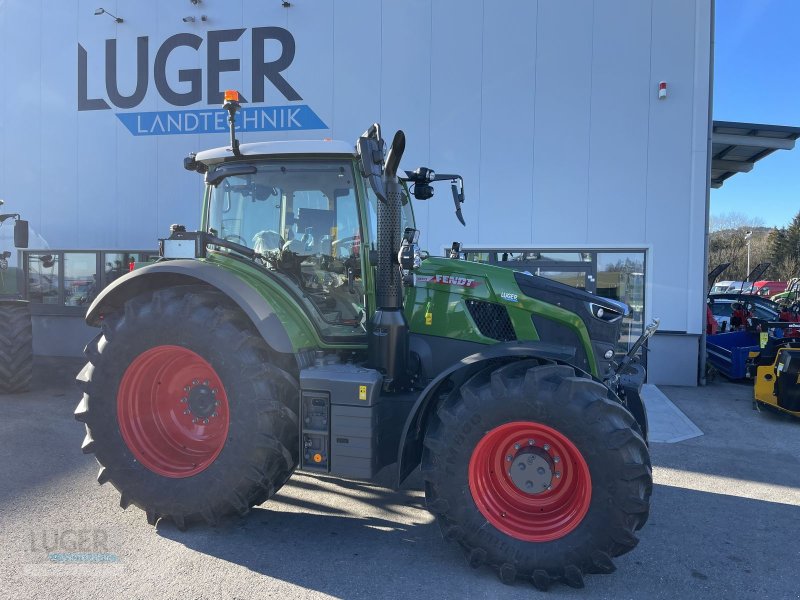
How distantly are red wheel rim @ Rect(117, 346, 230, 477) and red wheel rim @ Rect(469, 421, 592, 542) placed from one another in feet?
5.51

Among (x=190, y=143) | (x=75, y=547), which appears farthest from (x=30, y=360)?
(x=75, y=547)

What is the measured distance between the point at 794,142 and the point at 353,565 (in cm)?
1149

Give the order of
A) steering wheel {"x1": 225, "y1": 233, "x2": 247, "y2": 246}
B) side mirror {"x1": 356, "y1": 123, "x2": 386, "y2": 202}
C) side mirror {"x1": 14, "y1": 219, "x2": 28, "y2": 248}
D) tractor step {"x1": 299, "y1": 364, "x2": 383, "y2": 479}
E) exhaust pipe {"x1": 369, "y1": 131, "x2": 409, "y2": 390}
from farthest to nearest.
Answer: side mirror {"x1": 14, "y1": 219, "x2": 28, "y2": 248} → steering wheel {"x1": 225, "y1": 233, "x2": 247, "y2": 246} → exhaust pipe {"x1": 369, "y1": 131, "x2": 409, "y2": 390} → tractor step {"x1": 299, "y1": 364, "x2": 383, "y2": 479} → side mirror {"x1": 356, "y1": 123, "x2": 386, "y2": 202}

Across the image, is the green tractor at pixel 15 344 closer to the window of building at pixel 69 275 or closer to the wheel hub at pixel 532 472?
the window of building at pixel 69 275

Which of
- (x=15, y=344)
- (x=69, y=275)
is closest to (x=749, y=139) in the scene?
(x=15, y=344)

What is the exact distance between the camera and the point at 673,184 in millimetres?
8469

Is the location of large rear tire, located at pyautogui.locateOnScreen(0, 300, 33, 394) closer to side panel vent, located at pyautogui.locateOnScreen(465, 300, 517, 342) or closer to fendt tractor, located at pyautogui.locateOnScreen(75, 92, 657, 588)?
fendt tractor, located at pyautogui.locateOnScreen(75, 92, 657, 588)

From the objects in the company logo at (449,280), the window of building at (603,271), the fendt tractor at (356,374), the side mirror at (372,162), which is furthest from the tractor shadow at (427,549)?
the window of building at (603,271)

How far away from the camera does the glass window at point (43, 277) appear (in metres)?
10.6

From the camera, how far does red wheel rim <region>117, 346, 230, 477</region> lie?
11.9 feet

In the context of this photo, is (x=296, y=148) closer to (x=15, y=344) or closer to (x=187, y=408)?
(x=187, y=408)

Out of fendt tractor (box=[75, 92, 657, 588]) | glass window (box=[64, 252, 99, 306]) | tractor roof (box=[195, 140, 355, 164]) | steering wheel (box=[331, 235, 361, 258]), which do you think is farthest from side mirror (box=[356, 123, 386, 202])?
glass window (box=[64, 252, 99, 306])

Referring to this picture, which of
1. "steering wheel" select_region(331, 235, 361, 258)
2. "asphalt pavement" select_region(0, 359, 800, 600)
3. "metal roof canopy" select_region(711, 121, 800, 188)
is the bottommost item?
"asphalt pavement" select_region(0, 359, 800, 600)

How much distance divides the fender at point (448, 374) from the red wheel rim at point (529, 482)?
40cm
